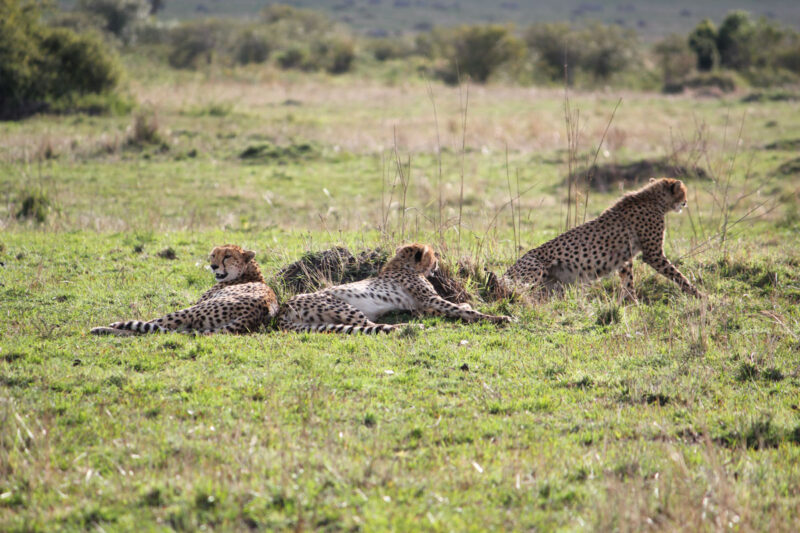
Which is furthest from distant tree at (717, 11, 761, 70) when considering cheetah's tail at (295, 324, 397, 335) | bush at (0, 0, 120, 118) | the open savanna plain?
cheetah's tail at (295, 324, 397, 335)

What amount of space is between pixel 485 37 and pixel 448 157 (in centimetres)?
2286

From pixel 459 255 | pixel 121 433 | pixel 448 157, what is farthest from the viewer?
pixel 448 157

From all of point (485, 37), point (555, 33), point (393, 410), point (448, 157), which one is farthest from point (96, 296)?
point (555, 33)

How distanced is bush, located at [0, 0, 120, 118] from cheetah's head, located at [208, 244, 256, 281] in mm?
15925

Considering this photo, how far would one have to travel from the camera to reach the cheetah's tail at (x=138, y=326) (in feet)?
19.7

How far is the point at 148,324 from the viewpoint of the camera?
238 inches

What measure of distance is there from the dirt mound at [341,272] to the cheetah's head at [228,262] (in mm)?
Result: 559

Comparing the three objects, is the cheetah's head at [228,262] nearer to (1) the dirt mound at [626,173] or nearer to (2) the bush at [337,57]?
(1) the dirt mound at [626,173]

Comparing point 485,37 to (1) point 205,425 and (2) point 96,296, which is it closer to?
(2) point 96,296

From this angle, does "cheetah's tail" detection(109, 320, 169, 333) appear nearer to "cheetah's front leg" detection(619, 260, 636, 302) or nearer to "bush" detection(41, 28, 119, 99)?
"cheetah's front leg" detection(619, 260, 636, 302)

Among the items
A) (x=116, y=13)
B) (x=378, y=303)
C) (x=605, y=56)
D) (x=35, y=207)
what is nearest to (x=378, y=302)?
(x=378, y=303)

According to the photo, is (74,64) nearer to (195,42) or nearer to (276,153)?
(276,153)

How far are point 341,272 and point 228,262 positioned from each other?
3.86ft

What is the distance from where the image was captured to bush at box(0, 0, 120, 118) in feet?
65.4
